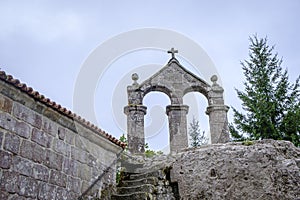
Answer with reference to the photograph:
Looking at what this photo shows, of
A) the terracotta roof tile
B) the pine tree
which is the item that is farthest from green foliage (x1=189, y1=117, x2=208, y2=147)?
the terracotta roof tile

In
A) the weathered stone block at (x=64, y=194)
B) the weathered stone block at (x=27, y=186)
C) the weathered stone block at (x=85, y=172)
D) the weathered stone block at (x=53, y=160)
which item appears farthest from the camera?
the weathered stone block at (x=85, y=172)

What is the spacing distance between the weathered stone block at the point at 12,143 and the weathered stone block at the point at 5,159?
7cm

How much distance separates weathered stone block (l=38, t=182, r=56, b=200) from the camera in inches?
168

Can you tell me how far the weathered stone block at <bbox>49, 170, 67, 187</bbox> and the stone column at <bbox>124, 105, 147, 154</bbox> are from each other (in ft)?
9.10

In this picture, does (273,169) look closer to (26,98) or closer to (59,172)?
(59,172)

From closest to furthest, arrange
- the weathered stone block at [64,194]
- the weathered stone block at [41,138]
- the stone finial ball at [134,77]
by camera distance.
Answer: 1. the weathered stone block at [41,138]
2. the weathered stone block at [64,194]
3. the stone finial ball at [134,77]

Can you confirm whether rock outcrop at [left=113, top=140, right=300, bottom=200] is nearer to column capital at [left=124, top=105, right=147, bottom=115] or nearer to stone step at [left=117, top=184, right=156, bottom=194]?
stone step at [left=117, top=184, right=156, bottom=194]

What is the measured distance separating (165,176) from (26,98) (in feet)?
8.19

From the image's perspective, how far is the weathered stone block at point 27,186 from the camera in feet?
12.8

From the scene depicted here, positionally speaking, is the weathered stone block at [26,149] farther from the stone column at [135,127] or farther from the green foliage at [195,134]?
the green foliage at [195,134]

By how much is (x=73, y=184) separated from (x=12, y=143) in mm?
1447

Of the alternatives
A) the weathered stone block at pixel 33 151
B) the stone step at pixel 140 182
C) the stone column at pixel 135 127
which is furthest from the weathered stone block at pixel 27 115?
the stone column at pixel 135 127

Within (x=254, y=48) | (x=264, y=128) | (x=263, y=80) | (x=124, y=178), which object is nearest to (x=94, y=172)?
(x=124, y=178)

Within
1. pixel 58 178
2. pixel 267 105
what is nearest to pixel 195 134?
pixel 267 105
